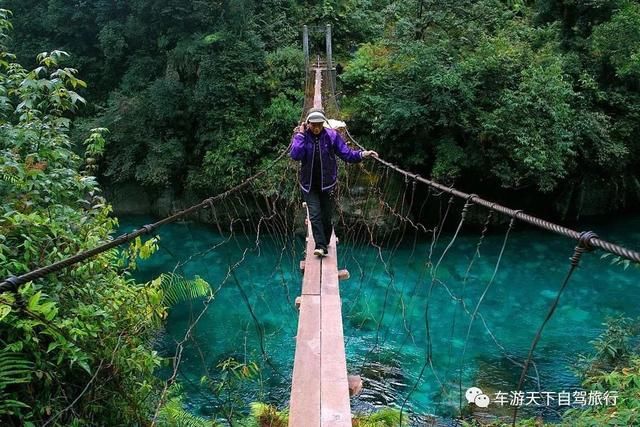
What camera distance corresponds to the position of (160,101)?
843 cm

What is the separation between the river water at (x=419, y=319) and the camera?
176 inches

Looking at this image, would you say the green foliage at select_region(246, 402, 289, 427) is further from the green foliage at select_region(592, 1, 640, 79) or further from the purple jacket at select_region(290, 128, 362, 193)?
the green foliage at select_region(592, 1, 640, 79)

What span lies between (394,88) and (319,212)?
5133mm

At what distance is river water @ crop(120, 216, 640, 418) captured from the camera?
4.46 m

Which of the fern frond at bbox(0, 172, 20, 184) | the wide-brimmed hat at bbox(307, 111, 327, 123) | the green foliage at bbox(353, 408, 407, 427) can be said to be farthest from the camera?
the green foliage at bbox(353, 408, 407, 427)

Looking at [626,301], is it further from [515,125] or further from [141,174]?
[141,174]

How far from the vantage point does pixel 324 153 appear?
8.55 feet

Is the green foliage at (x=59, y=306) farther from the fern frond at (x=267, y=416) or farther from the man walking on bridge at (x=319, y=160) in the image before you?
the fern frond at (x=267, y=416)

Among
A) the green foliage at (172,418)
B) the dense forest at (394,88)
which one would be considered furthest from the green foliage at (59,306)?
the dense forest at (394,88)

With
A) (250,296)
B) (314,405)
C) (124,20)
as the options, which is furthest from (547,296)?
(124,20)

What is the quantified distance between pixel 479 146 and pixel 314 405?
6.46 m

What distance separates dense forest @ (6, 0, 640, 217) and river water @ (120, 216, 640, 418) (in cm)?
119

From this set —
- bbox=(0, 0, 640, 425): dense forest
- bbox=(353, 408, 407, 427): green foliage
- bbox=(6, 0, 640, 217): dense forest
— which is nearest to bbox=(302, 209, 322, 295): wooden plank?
bbox=(353, 408, 407, 427): green foliage

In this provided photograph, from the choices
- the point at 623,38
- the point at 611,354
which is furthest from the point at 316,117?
the point at 623,38
